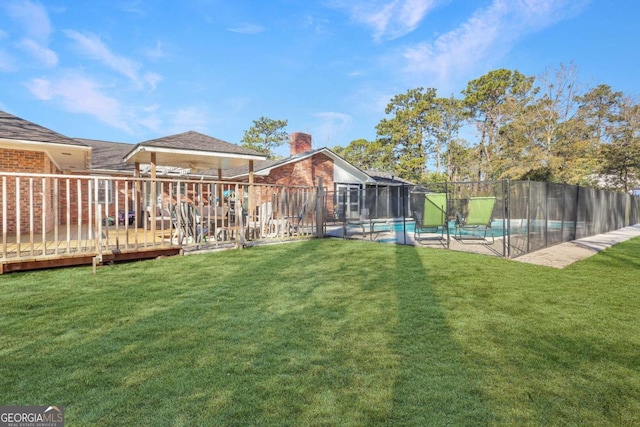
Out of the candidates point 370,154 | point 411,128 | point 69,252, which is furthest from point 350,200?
point 370,154

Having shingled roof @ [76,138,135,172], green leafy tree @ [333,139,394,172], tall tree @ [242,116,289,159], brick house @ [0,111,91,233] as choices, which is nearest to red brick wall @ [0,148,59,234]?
brick house @ [0,111,91,233]

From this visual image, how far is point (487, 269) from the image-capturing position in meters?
5.96

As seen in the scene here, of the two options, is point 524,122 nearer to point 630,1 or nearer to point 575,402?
point 630,1

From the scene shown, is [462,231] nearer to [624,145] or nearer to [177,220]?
[177,220]

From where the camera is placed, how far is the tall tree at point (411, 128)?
31.6 m

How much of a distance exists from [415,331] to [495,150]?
1159 inches

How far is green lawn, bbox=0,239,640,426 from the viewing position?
199cm

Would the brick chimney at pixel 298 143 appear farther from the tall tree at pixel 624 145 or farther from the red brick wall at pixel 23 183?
the tall tree at pixel 624 145

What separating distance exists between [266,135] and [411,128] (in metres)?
18.8

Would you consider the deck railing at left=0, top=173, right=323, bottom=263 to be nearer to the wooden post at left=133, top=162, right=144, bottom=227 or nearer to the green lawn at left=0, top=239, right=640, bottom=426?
the wooden post at left=133, top=162, right=144, bottom=227

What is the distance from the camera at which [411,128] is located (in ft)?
106

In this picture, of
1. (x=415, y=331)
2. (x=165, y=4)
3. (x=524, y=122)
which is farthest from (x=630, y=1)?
(x=415, y=331)
